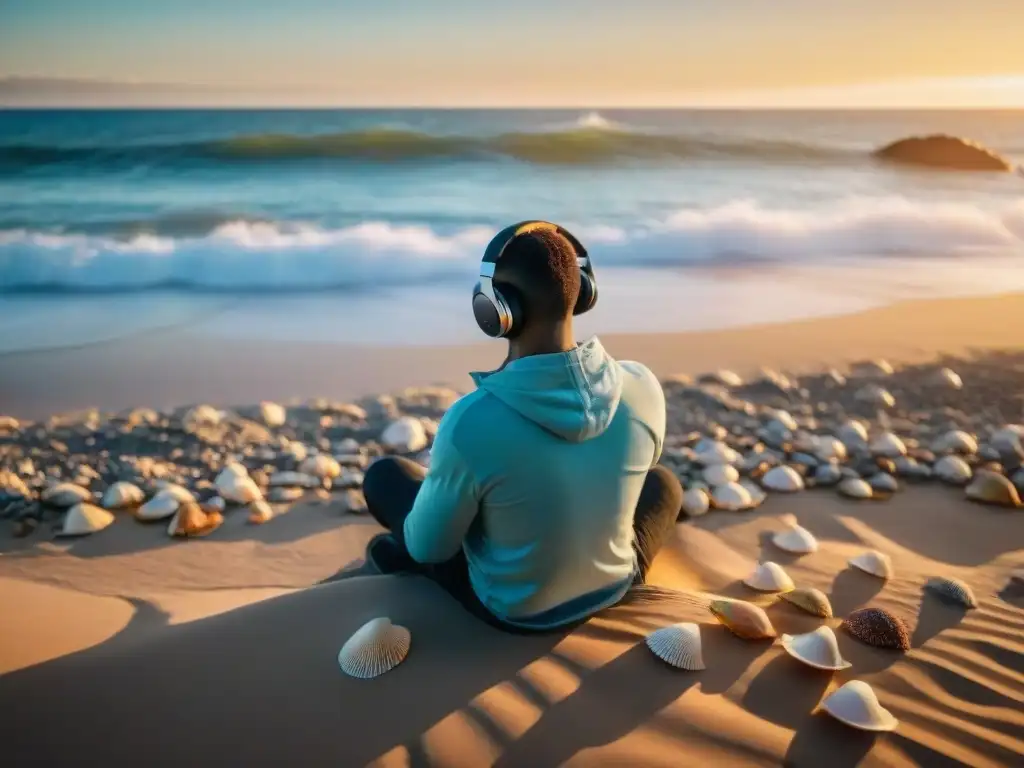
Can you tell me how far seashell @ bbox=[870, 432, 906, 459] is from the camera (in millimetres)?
4082

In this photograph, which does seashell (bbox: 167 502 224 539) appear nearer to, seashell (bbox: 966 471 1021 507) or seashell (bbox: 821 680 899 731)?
seashell (bbox: 821 680 899 731)

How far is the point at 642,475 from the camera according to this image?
2.16 m

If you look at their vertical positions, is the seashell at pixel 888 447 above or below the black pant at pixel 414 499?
below

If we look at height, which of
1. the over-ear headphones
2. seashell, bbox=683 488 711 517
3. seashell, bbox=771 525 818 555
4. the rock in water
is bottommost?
seashell, bbox=771 525 818 555

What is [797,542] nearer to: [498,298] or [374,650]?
[374,650]

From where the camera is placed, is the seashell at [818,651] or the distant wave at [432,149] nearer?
the seashell at [818,651]

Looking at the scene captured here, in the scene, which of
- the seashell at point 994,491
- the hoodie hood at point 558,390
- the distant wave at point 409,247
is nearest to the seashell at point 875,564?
the seashell at point 994,491

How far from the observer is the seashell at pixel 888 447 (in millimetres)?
4082

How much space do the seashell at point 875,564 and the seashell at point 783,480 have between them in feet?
2.44

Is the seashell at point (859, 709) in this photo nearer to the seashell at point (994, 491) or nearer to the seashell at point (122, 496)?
the seashell at point (994, 491)

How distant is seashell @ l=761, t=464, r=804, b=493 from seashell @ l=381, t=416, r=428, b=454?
1.73m

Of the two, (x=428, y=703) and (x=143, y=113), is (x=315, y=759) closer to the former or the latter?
(x=428, y=703)

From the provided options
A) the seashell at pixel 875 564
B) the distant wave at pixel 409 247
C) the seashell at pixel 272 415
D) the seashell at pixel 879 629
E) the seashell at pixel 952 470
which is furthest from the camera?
the distant wave at pixel 409 247

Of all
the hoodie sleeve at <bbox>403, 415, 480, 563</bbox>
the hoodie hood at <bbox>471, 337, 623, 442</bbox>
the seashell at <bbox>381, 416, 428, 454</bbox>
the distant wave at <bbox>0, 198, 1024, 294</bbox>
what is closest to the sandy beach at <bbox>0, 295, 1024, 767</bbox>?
the seashell at <bbox>381, 416, 428, 454</bbox>
